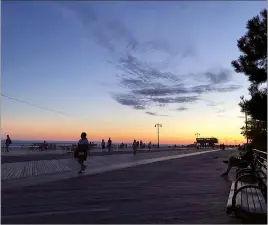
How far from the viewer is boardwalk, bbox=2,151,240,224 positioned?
26.4ft

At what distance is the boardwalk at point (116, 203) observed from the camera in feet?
26.4

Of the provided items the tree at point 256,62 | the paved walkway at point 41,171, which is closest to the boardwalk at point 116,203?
the paved walkway at point 41,171

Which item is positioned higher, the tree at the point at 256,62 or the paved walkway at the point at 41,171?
the tree at the point at 256,62

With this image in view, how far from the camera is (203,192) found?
11906 mm

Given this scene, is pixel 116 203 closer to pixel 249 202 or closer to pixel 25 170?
pixel 249 202

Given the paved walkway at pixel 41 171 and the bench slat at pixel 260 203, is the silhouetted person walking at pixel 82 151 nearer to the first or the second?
the paved walkway at pixel 41 171

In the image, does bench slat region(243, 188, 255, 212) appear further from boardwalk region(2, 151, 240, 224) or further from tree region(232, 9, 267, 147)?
tree region(232, 9, 267, 147)

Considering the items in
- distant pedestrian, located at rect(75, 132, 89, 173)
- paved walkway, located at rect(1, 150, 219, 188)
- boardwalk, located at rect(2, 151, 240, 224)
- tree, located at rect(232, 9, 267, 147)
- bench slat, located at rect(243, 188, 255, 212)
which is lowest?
boardwalk, located at rect(2, 151, 240, 224)

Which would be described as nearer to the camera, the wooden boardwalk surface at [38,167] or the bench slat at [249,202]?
the bench slat at [249,202]

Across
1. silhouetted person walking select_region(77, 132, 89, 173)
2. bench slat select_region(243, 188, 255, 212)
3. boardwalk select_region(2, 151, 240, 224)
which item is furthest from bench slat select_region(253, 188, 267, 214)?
silhouetted person walking select_region(77, 132, 89, 173)

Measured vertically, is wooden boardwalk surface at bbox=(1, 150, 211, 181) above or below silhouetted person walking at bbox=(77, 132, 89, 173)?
below

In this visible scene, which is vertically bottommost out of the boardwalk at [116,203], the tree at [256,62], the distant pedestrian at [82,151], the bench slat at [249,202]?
the boardwalk at [116,203]

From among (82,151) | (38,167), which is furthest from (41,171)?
(38,167)

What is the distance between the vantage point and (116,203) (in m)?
9.84
